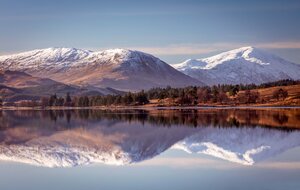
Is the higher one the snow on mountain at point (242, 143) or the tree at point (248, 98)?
the tree at point (248, 98)

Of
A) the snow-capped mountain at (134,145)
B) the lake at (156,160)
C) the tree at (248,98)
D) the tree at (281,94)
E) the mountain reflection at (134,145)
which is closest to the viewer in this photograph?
the lake at (156,160)

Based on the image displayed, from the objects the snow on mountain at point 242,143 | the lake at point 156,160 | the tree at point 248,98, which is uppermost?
the tree at point 248,98

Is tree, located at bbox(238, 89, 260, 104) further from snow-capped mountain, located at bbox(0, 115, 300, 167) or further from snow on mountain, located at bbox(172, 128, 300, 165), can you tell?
snow on mountain, located at bbox(172, 128, 300, 165)

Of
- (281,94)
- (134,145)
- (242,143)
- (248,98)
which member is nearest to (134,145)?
(134,145)

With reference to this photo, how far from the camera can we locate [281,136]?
48406mm

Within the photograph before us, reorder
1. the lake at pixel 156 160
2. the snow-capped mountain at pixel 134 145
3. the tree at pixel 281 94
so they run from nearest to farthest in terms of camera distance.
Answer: the lake at pixel 156 160 < the snow-capped mountain at pixel 134 145 < the tree at pixel 281 94

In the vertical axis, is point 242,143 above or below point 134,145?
above

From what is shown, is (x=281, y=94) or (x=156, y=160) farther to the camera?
(x=281, y=94)

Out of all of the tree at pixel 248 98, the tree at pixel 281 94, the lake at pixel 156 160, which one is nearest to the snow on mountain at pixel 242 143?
the lake at pixel 156 160

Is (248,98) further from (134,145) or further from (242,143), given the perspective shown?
(134,145)

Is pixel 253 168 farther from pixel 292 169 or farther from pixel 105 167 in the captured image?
pixel 105 167

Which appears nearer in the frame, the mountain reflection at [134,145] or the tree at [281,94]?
the mountain reflection at [134,145]

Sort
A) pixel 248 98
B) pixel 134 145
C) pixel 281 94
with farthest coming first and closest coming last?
pixel 281 94
pixel 248 98
pixel 134 145

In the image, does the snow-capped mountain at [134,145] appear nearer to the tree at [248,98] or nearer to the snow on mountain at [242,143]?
the snow on mountain at [242,143]
